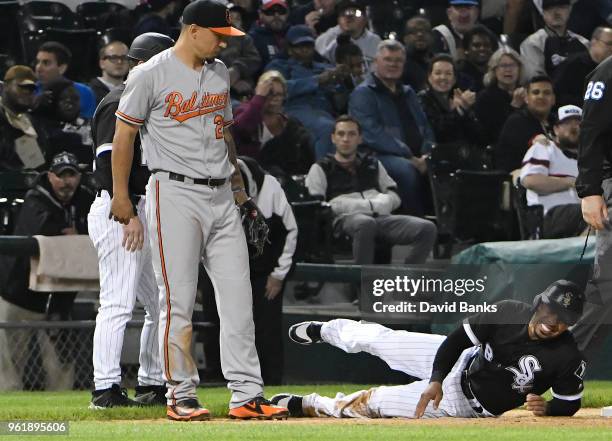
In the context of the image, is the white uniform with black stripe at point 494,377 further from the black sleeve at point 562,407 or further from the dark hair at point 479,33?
the dark hair at point 479,33

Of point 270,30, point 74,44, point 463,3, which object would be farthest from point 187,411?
point 463,3

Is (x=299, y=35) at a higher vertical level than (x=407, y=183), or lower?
higher

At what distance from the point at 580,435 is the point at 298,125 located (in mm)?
6485

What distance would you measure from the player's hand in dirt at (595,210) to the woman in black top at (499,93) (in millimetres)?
6311

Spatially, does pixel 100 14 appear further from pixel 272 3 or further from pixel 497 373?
pixel 497 373

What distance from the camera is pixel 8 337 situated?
9.30 meters

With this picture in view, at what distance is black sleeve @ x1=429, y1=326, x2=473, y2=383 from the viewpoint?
6.76 m

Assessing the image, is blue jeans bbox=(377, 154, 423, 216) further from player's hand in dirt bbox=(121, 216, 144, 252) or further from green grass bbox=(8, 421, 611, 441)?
green grass bbox=(8, 421, 611, 441)

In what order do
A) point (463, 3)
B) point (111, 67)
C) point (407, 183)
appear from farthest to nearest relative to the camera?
point (463, 3) → point (111, 67) → point (407, 183)

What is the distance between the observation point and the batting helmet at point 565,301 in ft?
21.7

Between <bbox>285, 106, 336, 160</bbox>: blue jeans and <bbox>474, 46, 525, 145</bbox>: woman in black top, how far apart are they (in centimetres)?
145

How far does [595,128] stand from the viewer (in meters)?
6.71

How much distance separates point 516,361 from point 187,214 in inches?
68.4

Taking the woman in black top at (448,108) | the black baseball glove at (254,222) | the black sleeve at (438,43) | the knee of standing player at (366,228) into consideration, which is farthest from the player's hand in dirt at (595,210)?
the black sleeve at (438,43)
